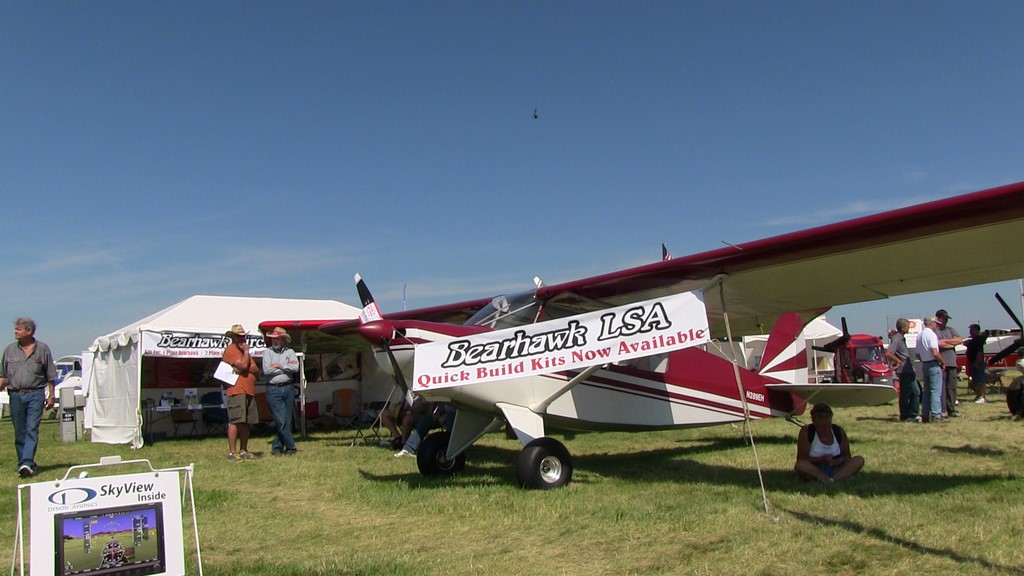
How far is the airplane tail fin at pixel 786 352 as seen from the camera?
28.3 feet

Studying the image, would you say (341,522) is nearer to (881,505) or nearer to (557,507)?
(557,507)

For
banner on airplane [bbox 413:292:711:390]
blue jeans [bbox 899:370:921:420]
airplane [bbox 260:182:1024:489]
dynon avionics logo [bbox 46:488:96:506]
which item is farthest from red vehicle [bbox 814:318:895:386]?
dynon avionics logo [bbox 46:488:96:506]

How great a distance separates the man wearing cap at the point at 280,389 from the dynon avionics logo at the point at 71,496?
7098 millimetres

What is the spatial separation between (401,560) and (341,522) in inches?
54.5

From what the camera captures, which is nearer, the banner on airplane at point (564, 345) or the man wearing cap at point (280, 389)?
the banner on airplane at point (564, 345)

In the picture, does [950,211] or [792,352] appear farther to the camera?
[792,352]

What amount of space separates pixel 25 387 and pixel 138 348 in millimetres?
4274

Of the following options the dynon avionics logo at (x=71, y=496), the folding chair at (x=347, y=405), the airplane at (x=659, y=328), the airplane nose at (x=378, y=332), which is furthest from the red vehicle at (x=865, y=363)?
the dynon avionics logo at (x=71, y=496)

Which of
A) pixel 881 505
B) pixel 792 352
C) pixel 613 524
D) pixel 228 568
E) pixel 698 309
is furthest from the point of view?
pixel 792 352

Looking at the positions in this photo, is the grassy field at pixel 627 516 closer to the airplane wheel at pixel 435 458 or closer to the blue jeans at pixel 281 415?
the airplane wheel at pixel 435 458

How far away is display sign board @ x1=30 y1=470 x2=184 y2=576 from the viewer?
9.72 feet

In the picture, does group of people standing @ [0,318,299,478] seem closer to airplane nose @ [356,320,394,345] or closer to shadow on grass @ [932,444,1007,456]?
airplane nose @ [356,320,394,345]

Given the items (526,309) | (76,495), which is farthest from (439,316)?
(76,495)

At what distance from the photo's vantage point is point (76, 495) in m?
3.09
